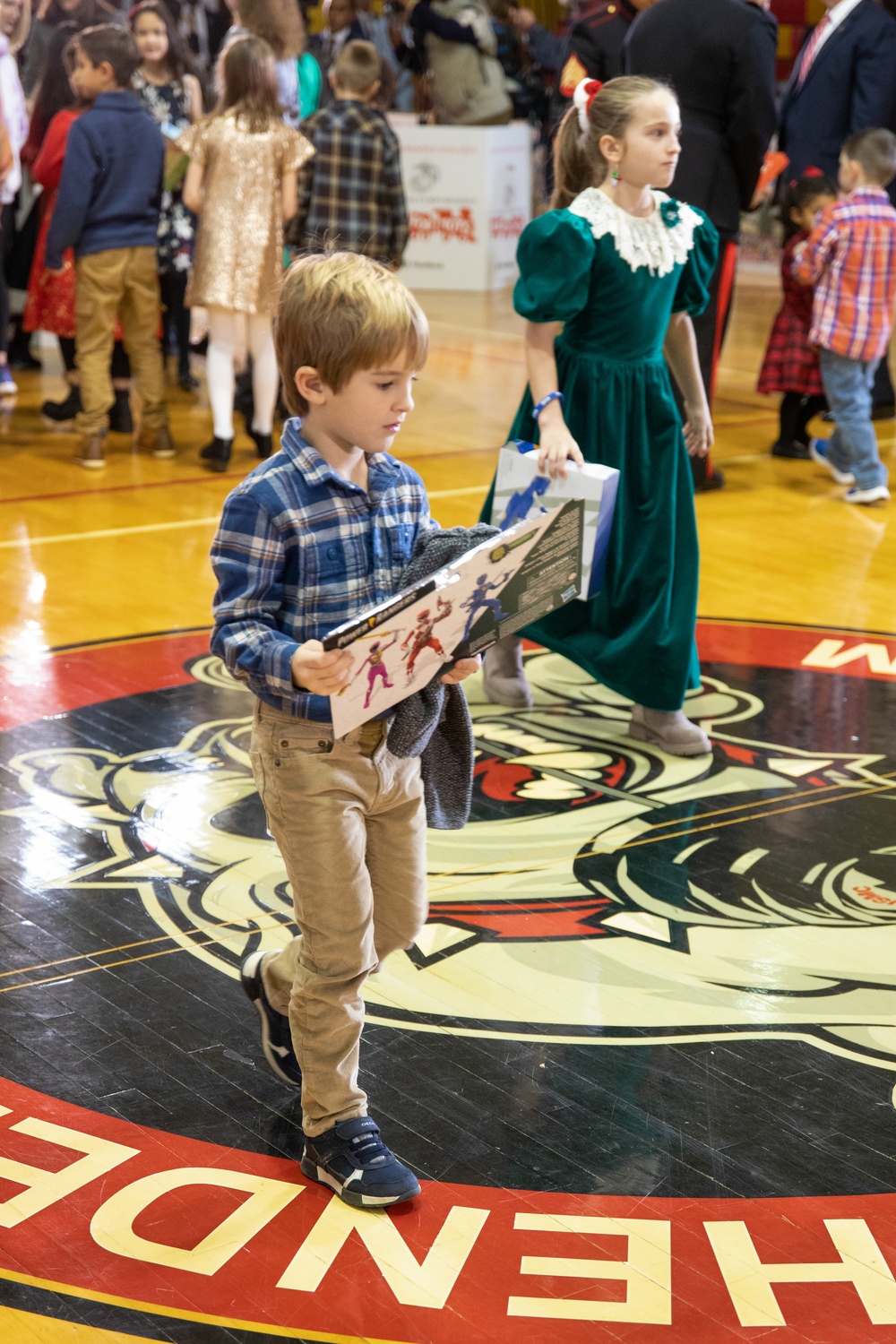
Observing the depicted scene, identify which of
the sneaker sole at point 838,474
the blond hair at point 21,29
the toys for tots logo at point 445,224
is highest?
the blond hair at point 21,29

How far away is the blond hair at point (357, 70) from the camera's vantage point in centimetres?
608

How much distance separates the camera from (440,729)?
2.08 m

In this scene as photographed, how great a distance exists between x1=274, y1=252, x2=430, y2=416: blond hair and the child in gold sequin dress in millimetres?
3818

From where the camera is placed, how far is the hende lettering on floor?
1850mm

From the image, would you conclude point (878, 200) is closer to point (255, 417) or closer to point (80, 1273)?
point (255, 417)

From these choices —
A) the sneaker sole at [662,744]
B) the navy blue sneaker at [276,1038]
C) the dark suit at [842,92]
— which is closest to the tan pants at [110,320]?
the sneaker sole at [662,744]

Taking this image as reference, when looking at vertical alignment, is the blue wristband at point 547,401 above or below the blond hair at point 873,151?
below

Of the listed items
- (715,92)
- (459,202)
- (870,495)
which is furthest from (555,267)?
(459,202)

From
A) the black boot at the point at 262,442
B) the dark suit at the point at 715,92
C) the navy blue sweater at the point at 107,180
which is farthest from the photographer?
the black boot at the point at 262,442

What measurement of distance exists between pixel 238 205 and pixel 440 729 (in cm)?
416

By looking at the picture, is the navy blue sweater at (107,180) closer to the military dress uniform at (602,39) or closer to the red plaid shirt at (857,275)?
the military dress uniform at (602,39)

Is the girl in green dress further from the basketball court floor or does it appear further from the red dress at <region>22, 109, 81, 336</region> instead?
the red dress at <region>22, 109, 81, 336</region>

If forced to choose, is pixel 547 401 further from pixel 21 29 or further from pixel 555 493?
pixel 21 29

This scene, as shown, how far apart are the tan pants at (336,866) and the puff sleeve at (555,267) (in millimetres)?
1606
